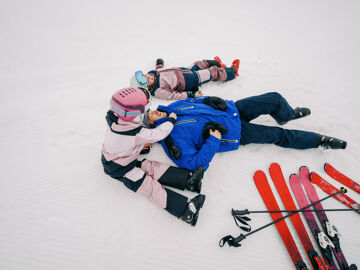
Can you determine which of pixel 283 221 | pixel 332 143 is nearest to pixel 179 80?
pixel 332 143

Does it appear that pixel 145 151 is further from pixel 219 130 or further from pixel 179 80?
pixel 179 80

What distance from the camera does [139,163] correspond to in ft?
7.36

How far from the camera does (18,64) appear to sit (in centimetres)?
399

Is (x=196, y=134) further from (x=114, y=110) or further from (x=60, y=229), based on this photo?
(x=60, y=229)

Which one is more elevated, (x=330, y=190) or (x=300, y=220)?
(x=330, y=190)

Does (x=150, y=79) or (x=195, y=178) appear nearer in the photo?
(x=195, y=178)

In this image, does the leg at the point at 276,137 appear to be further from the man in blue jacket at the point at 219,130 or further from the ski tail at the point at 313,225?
the ski tail at the point at 313,225

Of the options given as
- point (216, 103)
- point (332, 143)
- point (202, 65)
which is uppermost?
point (202, 65)

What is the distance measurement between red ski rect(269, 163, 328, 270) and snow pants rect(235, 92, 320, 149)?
1.30 feet

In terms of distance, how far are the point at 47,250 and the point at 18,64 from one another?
168 inches

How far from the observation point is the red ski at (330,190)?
85.1 inches

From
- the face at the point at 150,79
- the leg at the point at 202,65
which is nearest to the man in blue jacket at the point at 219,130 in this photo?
the face at the point at 150,79

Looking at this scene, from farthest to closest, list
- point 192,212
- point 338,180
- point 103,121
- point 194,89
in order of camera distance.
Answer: point 194,89, point 103,121, point 338,180, point 192,212

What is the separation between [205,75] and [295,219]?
2.79 metres
